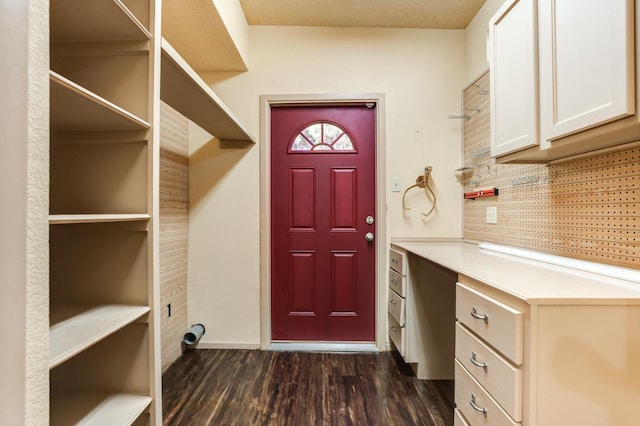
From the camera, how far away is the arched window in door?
2.50 m

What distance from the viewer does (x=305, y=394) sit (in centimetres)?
183

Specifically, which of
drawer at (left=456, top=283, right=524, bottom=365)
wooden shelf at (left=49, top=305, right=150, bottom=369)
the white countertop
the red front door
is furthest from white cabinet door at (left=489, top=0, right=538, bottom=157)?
wooden shelf at (left=49, top=305, right=150, bottom=369)

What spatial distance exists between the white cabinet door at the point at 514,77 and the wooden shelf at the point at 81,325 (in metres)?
1.68

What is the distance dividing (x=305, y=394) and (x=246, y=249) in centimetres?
115

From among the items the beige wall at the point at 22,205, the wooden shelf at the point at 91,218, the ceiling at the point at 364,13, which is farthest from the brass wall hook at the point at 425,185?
the beige wall at the point at 22,205

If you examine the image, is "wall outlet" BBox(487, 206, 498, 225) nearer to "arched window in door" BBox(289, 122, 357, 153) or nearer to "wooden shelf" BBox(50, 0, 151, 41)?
"arched window in door" BBox(289, 122, 357, 153)

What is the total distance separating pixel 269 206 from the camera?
8.09 feet

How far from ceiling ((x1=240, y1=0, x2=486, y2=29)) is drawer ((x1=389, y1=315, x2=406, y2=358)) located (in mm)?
2301

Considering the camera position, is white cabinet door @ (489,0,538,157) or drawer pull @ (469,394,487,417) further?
white cabinet door @ (489,0,538,157)

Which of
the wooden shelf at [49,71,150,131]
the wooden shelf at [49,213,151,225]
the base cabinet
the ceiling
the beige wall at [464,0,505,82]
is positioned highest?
the ceiling

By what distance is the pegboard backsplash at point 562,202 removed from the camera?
114cm

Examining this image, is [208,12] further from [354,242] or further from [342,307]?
[342,307]

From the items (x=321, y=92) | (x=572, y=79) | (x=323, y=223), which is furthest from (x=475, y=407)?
(x=321, y=92)

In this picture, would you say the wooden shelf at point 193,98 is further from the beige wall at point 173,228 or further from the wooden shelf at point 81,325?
the wooden shelf at point 81,325
